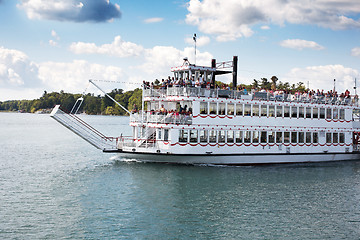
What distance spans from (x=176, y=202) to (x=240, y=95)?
47.2 ft

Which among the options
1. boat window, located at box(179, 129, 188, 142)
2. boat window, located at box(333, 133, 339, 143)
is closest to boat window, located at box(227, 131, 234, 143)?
boat window, located at box(179, 129, 188, 142)

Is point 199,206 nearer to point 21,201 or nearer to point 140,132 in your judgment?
point 21,201

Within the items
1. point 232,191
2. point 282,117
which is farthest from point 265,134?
point 232,191

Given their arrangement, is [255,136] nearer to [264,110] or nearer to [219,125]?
[264,110]

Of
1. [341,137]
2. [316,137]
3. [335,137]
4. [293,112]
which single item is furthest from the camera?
[341,137]

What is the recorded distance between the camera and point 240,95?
3406 centimetres

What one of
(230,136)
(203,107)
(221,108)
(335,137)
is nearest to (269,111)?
(230,136)

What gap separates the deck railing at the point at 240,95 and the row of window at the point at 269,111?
28.7 inches

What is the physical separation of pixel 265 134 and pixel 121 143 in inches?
510

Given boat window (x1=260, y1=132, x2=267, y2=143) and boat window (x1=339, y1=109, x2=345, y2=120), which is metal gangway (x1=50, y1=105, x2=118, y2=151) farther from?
boat window (x1=339, y1=109, x2=345, y2=120)

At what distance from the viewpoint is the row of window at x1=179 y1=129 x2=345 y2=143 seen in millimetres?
31969

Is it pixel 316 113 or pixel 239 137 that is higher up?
pixel 316 113

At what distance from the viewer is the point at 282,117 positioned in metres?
35.9

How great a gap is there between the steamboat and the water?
1490 mm
